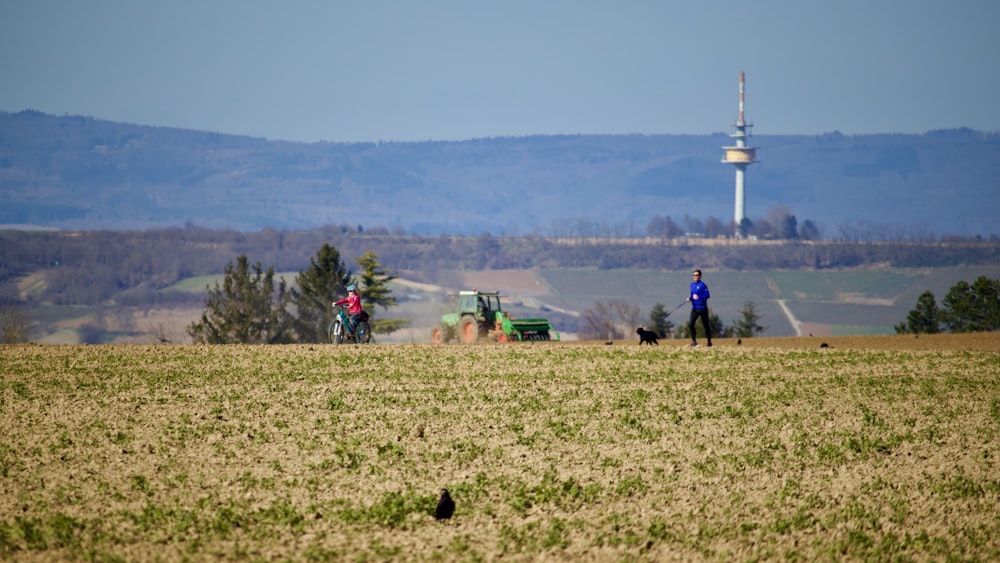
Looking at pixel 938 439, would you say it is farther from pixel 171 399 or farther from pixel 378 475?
pixel 171 399

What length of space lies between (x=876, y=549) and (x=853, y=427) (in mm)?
8524

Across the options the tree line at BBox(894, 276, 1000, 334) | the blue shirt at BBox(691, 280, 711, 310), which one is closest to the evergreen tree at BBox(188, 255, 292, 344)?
the tree line at BBox(894, 276, 1000, 334)

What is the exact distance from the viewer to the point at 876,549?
15.1 meters

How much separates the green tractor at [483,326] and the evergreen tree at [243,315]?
51.9 meters

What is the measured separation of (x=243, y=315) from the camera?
102125 millimetres

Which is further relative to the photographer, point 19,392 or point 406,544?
point 19,392

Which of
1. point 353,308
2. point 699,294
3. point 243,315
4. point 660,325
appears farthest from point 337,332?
point 243,315

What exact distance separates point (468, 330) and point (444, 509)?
3007cm

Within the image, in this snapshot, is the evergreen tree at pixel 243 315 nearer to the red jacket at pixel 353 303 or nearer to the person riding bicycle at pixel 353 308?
the person riding bicycle at pixel 353 308

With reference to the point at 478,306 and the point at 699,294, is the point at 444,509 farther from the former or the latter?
the point at 478,306

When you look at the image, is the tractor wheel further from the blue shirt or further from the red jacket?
the blue shirt

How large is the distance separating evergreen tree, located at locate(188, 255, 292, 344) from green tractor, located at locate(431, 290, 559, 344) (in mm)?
51882

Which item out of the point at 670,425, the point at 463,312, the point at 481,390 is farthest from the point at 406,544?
the point at 463,312

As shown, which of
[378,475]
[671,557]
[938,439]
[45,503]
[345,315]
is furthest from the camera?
[345,315]
